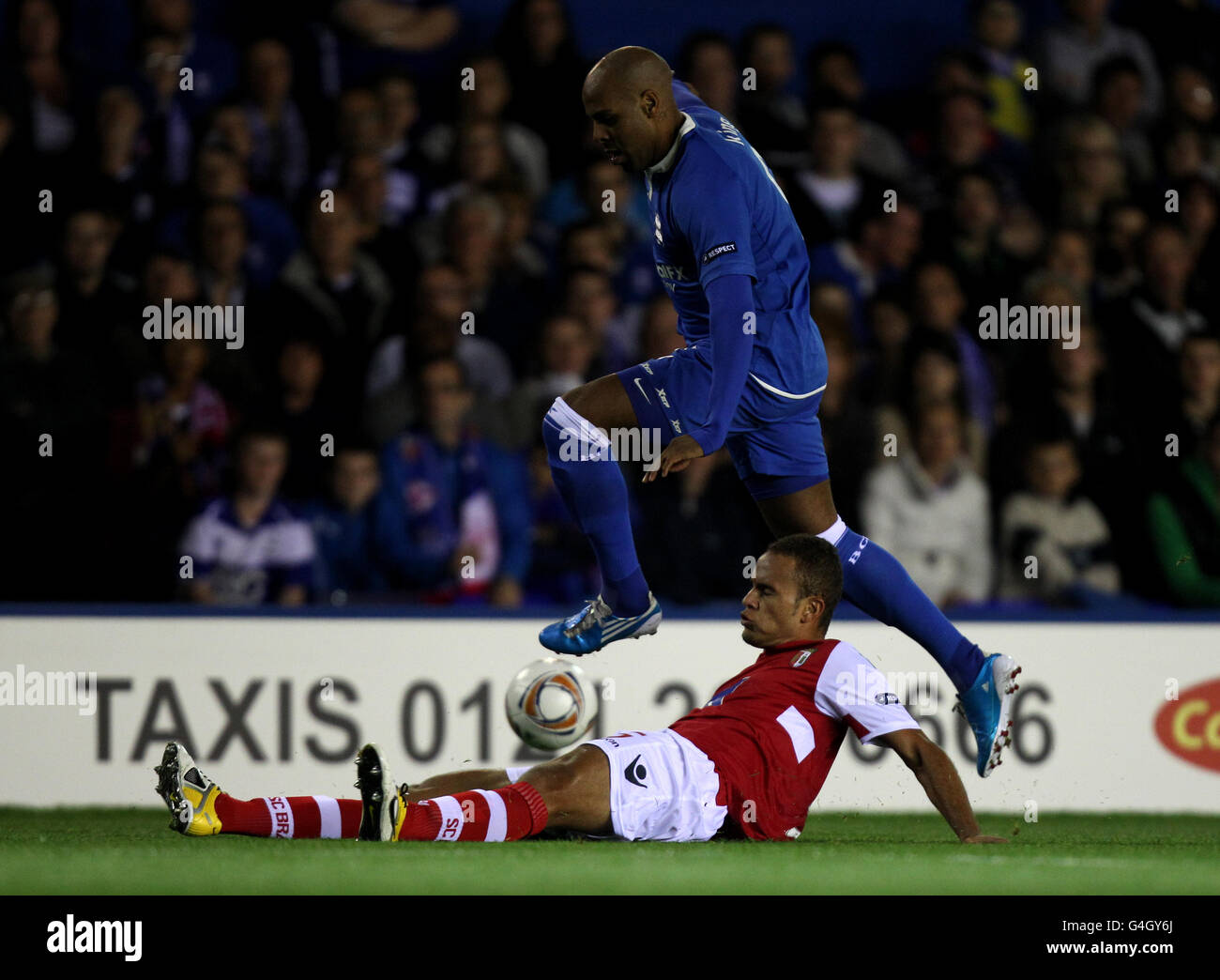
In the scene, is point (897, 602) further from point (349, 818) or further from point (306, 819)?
point (306, 819)

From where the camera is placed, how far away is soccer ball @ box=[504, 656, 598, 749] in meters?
6.23

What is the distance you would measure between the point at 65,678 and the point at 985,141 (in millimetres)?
6516

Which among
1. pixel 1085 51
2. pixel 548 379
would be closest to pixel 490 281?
pixel 548 379

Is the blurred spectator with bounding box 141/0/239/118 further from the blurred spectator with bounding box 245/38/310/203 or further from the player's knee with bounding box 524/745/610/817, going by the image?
the player's knee with bounding box 524/745/610/817

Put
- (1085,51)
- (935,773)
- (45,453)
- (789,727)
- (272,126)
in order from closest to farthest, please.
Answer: (935,773) → (789,727) → (45,453) → (272,126) → (1085,51)

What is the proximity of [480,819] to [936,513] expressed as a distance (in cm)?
449

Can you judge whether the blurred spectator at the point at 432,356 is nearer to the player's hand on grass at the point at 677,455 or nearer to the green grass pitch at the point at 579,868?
the green grass pitch at the point at 579,868

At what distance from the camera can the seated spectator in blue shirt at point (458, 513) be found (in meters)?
8.95

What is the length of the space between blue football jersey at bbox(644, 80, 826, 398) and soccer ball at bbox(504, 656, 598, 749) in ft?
4.10

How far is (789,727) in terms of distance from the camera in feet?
18.5

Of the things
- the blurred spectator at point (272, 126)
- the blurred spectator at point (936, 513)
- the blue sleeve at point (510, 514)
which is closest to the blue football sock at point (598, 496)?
the blue sleeve at point (510, 514)

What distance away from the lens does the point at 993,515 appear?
9539 millimetres

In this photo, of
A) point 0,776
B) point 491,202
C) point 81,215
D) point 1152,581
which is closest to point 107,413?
point 81,215

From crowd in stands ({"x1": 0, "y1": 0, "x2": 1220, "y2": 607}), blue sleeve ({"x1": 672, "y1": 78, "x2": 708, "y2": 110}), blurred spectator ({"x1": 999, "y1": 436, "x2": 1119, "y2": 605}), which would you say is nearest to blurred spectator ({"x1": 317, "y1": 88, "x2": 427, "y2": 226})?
crowd in stands ({"x1": 0, "y1": 0, "x2": 1220, "y2": 607})
